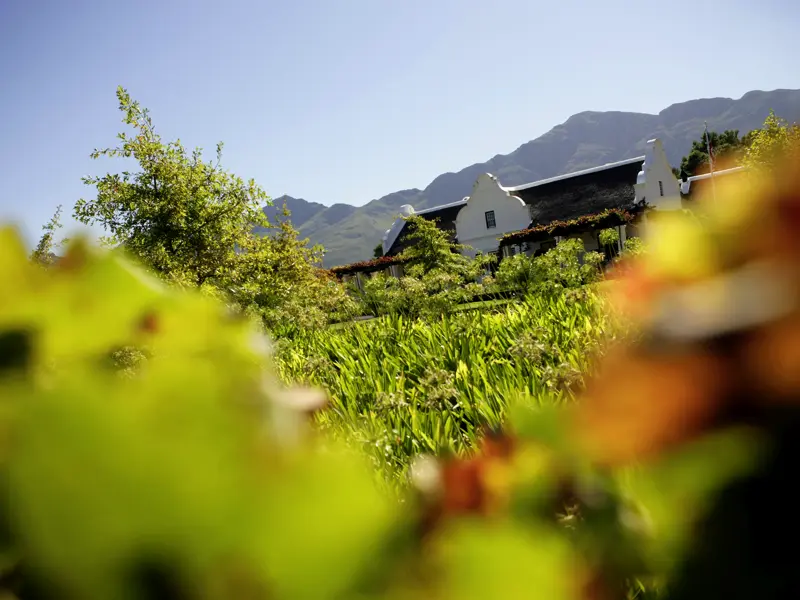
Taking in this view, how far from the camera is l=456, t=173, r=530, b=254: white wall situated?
1227 inches

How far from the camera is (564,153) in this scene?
179750mm

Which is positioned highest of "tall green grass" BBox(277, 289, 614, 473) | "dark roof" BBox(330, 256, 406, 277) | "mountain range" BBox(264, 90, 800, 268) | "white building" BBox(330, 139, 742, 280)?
"mountain range" BBox(264, 90, 800, 268)

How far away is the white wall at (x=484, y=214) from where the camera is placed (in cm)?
3117

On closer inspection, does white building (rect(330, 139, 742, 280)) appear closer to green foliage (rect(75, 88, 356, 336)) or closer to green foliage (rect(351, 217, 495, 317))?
green foliage (rect(351, 217, 495, 317))

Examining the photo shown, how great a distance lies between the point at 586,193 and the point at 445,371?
28.5 metres

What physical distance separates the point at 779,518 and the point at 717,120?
643 ft

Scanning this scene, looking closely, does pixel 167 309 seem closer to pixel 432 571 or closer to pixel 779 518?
pixel 432 571

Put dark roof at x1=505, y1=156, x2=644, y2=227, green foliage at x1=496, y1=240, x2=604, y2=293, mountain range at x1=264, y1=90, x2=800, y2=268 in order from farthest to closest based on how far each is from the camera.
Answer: mountain range at x1=264, y1=90, x2=800, y2=268 → dark roof at x1=505, y1=156, x2=644, y2=227 → green foliage at x1=496, y1=240, x2=604, y2=293

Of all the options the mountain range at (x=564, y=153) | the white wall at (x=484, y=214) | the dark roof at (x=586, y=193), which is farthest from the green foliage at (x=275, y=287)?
the mountain range at (x=564, y=153)

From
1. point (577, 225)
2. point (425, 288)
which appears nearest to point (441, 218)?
point (577, 225)

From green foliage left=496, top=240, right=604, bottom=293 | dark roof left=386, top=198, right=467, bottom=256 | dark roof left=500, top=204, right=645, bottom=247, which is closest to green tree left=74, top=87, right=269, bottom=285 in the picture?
green foliage left=496, top=240, right=604, bottom=293

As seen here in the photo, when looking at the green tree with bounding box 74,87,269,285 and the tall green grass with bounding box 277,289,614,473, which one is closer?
the tall green grass with bounding box 277,289,614,473

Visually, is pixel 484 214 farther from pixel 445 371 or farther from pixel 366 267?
pixel 445 371

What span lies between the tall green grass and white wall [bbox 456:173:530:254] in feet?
82.8
